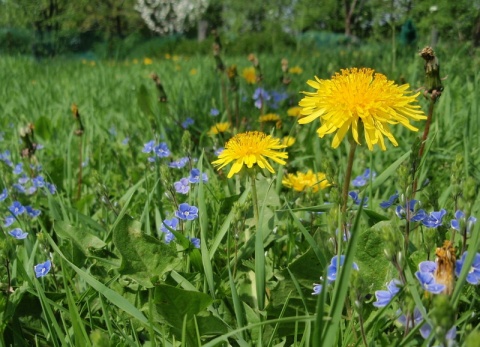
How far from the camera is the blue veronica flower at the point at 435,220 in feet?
3.49

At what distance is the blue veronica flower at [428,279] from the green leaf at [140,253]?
59 centimetres

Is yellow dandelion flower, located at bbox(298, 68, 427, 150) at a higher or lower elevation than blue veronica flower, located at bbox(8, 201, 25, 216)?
higher

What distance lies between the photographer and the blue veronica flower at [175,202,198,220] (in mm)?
1264

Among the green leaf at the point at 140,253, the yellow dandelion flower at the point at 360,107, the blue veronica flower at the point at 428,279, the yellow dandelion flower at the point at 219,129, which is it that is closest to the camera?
the blue veronica flower at the point at 428,279

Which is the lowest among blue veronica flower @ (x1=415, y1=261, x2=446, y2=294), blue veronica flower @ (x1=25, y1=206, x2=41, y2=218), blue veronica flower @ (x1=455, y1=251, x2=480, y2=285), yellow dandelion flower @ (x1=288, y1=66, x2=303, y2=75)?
yellow dandelion flower @ (x1=288, y1=66, x2=303, y2=75)

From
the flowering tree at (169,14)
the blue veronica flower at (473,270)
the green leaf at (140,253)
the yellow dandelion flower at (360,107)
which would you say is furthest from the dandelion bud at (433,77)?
the flowering tree at (169,14)

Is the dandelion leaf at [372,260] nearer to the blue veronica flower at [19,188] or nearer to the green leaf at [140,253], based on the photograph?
the green leaf at [140,253]

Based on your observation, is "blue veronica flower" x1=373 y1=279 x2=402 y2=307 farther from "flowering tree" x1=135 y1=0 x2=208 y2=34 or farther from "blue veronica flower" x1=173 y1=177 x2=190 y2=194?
"flowering tree" x1=135 y1=0 x2=208 y2=34

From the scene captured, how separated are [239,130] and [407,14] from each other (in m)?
4.77

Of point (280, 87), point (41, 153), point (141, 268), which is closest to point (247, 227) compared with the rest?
point (141, 268)

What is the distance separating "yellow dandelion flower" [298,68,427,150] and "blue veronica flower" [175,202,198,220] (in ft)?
1.22

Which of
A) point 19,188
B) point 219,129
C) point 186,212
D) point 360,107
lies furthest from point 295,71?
point 360,107

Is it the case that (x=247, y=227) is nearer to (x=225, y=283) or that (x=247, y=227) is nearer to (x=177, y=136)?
(x=225, y=283)

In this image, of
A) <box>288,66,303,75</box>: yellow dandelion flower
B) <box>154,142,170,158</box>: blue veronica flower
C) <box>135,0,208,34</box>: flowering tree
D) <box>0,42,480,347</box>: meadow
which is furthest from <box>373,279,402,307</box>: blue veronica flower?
<box>135,0,208,34</box>: flowering tree
